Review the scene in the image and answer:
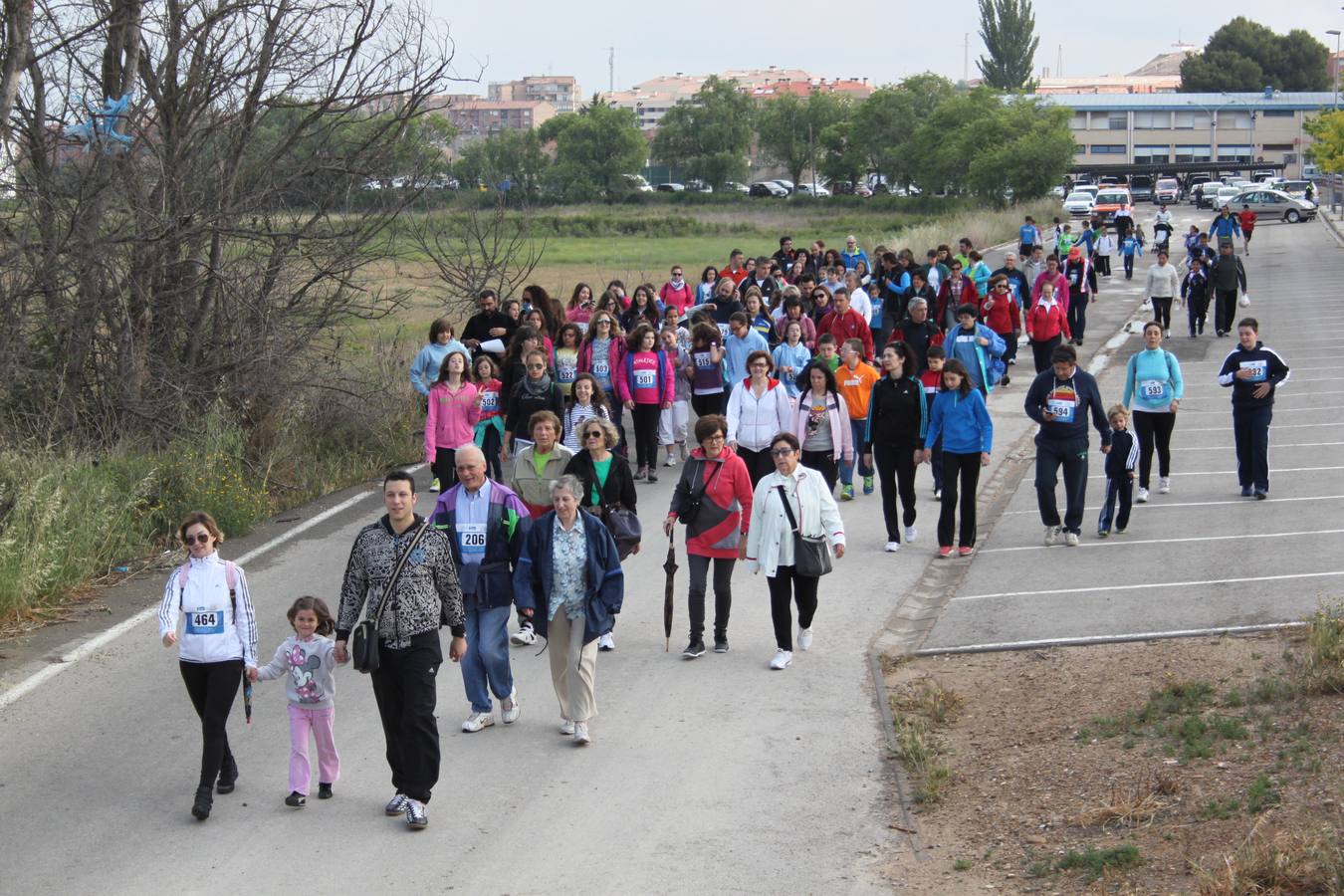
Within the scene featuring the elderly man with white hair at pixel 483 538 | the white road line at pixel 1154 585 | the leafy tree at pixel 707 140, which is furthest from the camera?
the leafy tree at pixel 707 140

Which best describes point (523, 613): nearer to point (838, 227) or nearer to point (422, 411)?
point (422, 411)

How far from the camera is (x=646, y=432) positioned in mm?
16641

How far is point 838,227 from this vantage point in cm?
7869

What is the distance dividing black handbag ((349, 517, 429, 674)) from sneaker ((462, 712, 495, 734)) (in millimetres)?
1594

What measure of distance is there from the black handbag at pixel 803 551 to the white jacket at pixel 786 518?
2 centimetres

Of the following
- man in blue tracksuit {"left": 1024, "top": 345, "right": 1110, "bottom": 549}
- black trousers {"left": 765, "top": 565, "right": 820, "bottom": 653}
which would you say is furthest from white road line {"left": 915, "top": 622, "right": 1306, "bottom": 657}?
man in blue tracksuit {"left": 1024, "top": 345, "right": 1110, "bottom": 549}

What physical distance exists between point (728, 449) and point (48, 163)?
8.71 meters

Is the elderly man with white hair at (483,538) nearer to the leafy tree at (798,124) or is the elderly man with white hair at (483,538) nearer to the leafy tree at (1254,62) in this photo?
the leafy tree at (798,124)

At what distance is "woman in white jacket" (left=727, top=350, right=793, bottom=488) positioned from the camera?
13047 mm

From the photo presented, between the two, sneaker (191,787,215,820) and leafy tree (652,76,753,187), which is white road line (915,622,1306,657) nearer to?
sneaker (191,787,215,820)

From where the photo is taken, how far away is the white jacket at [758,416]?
13.0 metres

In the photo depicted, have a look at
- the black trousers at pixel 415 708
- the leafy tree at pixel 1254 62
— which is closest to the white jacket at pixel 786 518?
the black trousers at pixel 415 708

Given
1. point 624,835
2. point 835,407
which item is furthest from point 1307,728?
point 835,407

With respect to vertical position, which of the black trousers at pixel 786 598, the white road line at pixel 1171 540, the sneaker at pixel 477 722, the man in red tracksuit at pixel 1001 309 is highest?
the man in red tracksuit at pixel 1001 309
